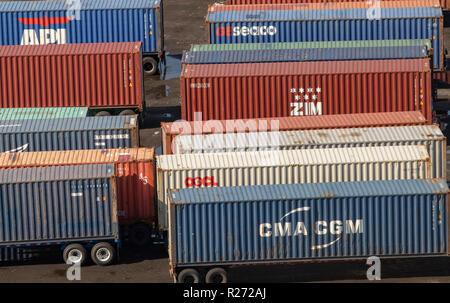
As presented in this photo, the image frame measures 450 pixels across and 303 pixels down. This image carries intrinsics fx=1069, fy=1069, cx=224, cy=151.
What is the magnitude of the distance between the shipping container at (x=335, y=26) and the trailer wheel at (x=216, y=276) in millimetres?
23784

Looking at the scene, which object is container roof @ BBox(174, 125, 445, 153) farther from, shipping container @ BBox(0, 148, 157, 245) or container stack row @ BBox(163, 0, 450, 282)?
shipping container @ BBox(0, 148, 157, 245)

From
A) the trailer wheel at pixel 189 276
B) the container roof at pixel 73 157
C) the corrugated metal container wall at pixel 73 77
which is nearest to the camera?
the trailer wheel at pixel 189 276

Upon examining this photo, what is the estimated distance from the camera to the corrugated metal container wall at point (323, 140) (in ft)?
130

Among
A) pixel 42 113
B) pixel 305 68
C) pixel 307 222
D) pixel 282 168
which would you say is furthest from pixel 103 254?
pixel 305 68

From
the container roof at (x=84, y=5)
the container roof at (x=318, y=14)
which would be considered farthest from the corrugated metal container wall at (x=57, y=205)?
the container roof at (x=84, y=5)

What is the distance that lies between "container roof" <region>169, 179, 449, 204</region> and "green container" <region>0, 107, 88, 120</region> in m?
12.0

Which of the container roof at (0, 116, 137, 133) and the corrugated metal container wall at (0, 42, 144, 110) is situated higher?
the corrugated metal container wall at (0, 42, 144, 110)

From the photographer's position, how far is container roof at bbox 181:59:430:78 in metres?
47.6

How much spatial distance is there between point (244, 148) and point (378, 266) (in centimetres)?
745

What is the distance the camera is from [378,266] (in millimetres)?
35594

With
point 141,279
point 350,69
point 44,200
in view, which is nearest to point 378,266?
point 141,279

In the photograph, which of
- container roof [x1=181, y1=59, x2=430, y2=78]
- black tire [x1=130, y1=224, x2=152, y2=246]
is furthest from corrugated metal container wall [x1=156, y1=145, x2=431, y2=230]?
container roof [x1=181, y1=59, x2=430, y2=78]

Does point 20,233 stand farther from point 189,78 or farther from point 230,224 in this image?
point 189,78

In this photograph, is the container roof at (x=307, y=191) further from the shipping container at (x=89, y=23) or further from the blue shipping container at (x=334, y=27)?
the shipping container at (x=89, y=23)
